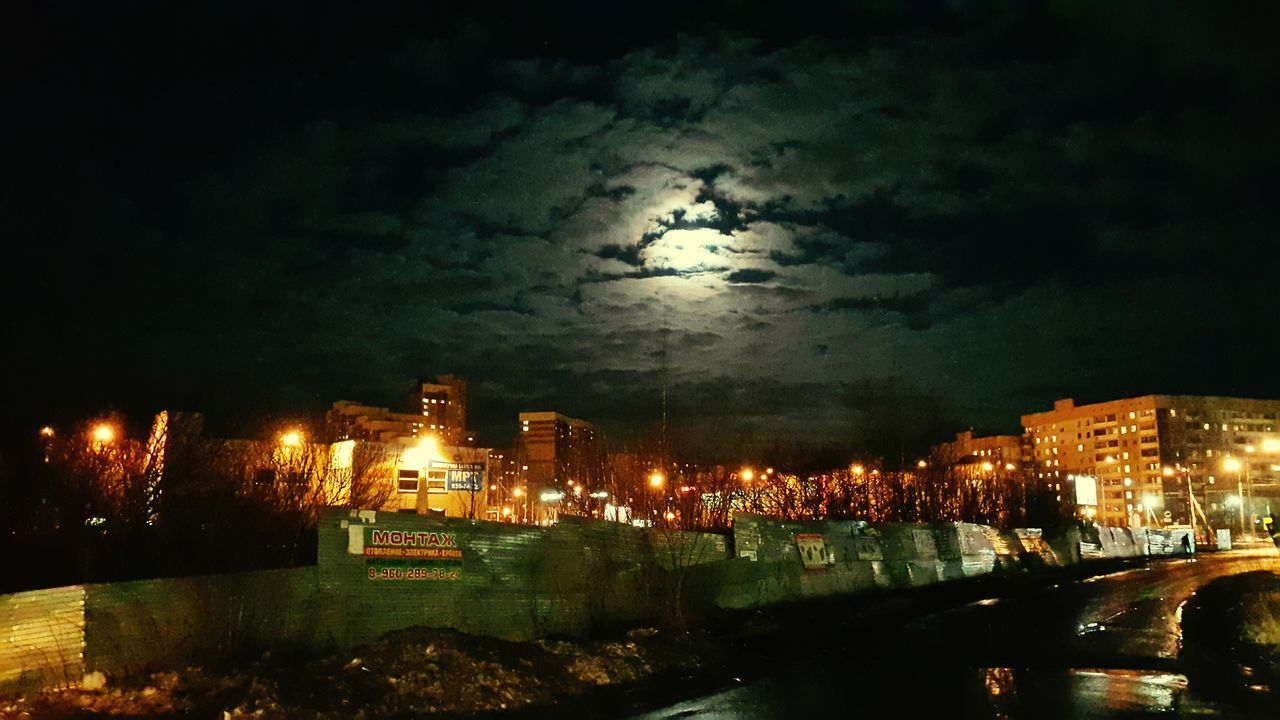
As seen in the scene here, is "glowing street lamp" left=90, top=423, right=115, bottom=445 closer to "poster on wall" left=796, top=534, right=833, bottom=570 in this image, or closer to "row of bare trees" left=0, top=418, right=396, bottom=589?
"row of bare trees" left=0, top=418, right=396, bottom=589

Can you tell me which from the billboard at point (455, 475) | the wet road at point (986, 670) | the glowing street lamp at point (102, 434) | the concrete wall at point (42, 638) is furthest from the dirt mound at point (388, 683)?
the billboard at point (455, 475)

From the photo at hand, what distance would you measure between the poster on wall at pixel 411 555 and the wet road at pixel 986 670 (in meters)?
5.43

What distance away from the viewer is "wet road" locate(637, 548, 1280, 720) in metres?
13.3

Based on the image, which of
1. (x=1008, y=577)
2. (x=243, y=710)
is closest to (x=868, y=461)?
(x=1008, y=577)

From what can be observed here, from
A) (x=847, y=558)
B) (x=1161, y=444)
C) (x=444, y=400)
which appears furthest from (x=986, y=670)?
(x=1161, y=444)

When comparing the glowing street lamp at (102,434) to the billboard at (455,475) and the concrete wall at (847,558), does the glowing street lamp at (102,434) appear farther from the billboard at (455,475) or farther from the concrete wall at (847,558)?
the concrete wall at (847,558)

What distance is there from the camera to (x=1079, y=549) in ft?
187

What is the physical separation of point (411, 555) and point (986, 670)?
33.6ft

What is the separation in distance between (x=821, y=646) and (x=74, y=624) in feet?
46.7

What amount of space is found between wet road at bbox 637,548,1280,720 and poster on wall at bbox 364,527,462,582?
543cm

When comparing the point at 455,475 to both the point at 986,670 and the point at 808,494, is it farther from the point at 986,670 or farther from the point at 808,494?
the point at 986,670

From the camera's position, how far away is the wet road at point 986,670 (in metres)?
13.3

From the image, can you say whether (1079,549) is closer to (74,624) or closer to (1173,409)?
(74,624)

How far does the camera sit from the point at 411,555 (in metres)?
16.9
